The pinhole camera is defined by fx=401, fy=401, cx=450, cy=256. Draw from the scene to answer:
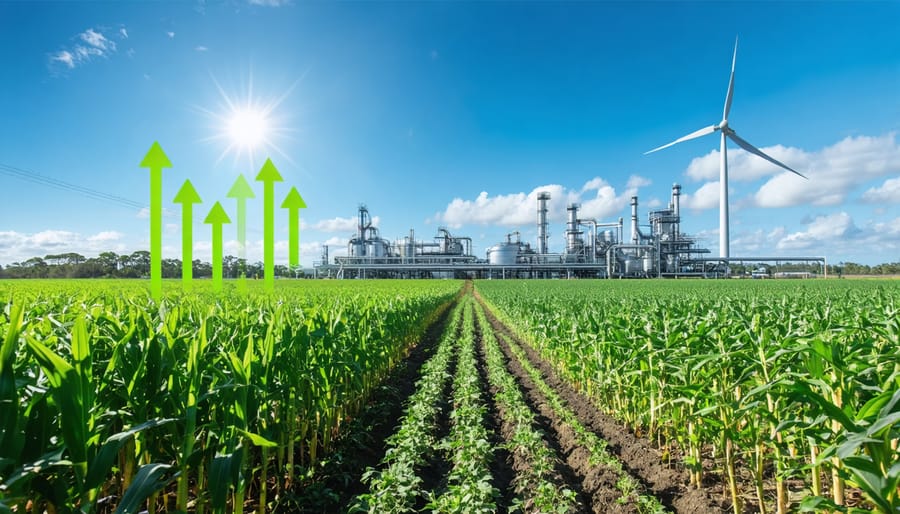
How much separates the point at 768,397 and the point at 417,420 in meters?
4.64

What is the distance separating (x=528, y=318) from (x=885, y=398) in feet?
40.9

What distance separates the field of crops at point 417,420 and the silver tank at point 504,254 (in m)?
76.1

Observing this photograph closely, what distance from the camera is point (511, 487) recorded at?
508cm

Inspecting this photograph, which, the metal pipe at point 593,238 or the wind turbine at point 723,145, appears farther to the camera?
the metal pipe at point 593,238

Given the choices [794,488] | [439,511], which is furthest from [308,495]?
[794,488]

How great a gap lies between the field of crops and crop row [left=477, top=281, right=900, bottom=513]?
0.03 m

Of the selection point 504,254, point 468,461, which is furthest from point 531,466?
point 504,254

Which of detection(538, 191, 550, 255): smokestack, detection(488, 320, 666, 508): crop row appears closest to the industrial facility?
detection(538, 191, 550, 255): smokestack

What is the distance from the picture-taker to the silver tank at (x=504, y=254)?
279 ft

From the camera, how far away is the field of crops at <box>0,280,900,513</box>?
238cm

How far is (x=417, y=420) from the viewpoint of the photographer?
649 centimetres

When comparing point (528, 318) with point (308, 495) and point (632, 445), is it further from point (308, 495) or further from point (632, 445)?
point (308, 495)

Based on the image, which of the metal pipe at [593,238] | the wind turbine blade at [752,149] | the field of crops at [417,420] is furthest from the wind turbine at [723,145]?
the field of crops at [417,420]

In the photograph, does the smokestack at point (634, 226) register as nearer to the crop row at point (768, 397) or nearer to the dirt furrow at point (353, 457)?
the crop row at point (768, 397)
